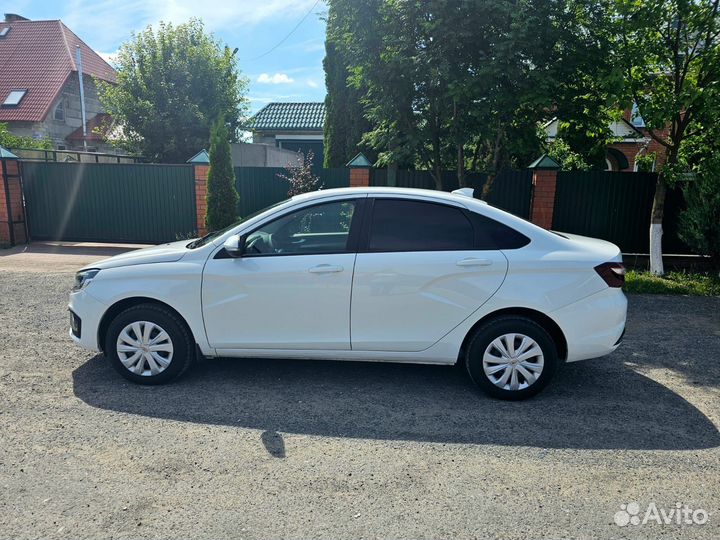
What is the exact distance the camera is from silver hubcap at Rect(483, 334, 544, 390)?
13.7ft

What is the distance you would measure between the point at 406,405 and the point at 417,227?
1430 millimetres

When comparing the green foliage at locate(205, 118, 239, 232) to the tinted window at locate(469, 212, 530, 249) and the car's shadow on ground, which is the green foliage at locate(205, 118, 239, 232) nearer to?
the car's shadow on ground

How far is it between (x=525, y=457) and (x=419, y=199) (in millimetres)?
2126

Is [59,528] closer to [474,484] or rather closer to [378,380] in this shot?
[474,484]

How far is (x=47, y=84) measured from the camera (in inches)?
1024

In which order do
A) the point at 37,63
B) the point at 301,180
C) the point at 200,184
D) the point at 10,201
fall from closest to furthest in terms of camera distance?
the point at 301,180 → the point at 200,184 → the point at 10,201 → the point at 37,63

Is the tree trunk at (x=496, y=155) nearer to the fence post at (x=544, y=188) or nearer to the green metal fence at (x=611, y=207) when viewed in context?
the fence post at (x=544, y=188)

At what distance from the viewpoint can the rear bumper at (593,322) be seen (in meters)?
4.17

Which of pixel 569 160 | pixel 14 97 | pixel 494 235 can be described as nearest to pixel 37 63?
pixel 14 97

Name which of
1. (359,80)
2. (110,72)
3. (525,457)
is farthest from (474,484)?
(110,72)

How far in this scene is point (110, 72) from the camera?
3147 centimetres

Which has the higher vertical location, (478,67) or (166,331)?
(478,67)

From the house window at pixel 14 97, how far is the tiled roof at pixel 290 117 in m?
11.9

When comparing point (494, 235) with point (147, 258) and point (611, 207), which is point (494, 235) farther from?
point (611, 207)
